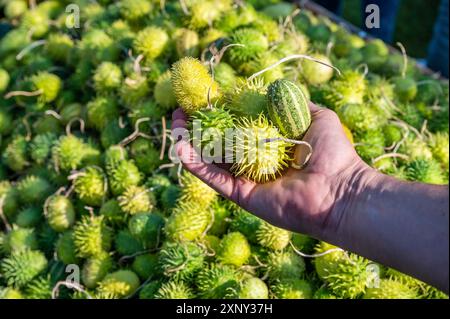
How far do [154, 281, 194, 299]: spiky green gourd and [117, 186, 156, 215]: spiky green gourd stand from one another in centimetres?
51

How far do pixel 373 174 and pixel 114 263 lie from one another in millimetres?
1675

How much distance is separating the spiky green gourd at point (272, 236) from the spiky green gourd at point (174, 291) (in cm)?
47

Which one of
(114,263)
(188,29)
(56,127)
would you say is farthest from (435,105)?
(56,127)

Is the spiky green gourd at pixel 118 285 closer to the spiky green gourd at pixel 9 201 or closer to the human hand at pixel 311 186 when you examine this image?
the human hand at pixel 311 186

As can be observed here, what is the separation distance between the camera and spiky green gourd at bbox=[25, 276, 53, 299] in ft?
9.49

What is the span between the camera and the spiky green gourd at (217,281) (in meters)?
2.48

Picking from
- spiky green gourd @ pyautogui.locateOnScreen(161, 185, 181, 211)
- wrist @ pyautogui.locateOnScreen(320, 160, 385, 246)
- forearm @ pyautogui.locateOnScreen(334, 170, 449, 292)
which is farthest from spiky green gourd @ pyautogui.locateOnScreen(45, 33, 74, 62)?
forearm @ pyautogui.locateOnScreen(334, 170, 449, 292)

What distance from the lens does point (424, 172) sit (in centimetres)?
284

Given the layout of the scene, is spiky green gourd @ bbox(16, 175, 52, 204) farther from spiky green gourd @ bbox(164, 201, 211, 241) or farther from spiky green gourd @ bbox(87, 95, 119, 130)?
spiky green gourd @ bbox(164, 201, 211, 241)

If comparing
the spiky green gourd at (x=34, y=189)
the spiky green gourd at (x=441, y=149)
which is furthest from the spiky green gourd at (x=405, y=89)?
the spiky green gourd at (x=34, y=189)

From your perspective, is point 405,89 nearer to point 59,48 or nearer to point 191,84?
point 191,84

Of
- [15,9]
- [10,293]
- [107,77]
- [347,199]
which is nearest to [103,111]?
[107,77]

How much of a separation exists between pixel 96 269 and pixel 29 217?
784 mm

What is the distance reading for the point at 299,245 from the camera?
267 centimetres
